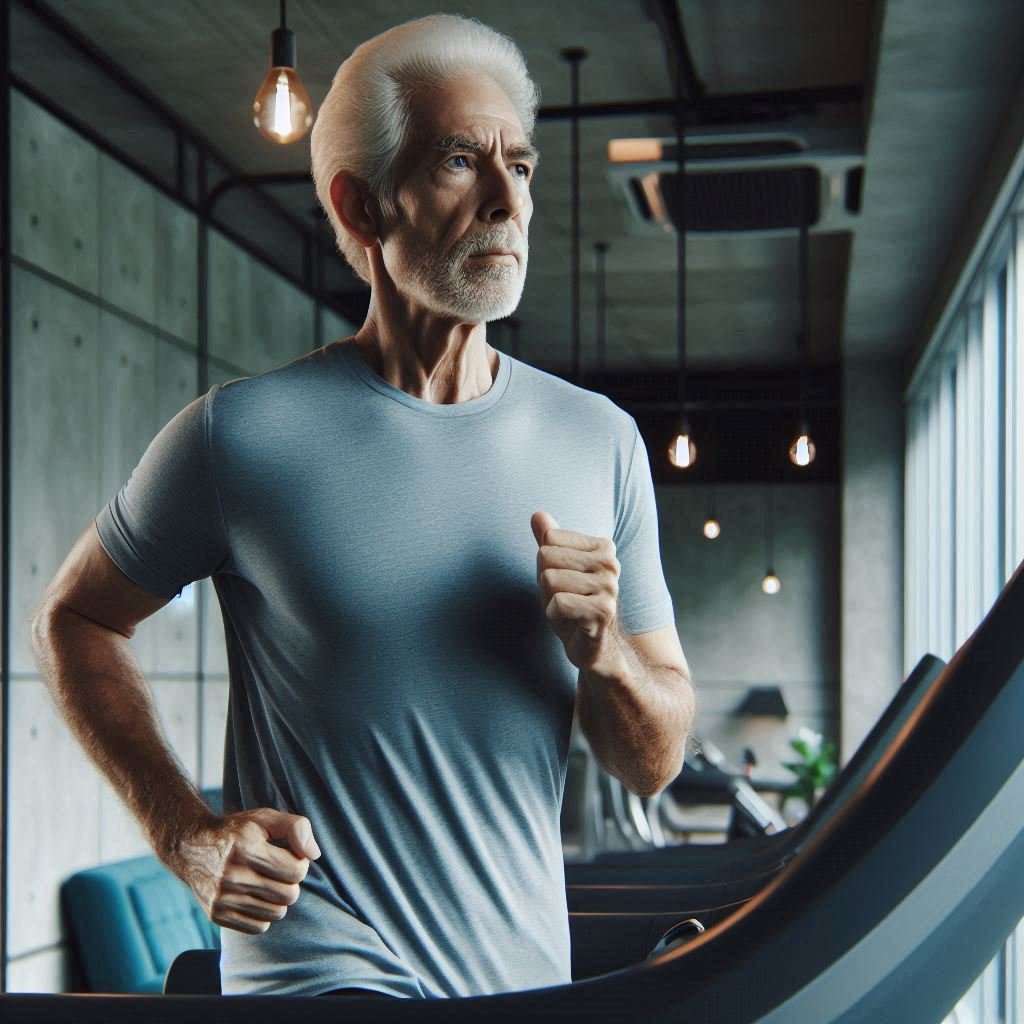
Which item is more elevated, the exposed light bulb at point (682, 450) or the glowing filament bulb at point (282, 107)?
the glowing filament bulb at point (282, 107)

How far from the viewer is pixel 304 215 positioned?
814cm

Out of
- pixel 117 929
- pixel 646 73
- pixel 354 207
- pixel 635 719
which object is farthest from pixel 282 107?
pixel 117 929

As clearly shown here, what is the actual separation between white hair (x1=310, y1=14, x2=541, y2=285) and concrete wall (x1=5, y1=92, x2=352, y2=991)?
379 centimetres

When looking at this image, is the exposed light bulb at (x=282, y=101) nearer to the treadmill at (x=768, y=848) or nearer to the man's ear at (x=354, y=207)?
the treadmill at (x=768, y=848)

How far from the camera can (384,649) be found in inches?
42.3

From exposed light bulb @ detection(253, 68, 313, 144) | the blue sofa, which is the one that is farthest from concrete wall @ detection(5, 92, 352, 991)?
exposed light bulb @ detection(253, 68, 313, 144)

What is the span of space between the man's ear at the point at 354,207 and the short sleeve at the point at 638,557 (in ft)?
0.98

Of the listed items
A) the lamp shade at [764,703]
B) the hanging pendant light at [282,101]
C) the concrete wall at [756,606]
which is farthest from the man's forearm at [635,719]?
the lamp shade at [764,703]

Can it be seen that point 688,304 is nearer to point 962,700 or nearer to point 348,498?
point 348,498

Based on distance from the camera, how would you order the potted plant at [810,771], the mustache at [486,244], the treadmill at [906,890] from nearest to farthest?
the treadmill at [906,890], the mustache at [486,244], the potted plant at [810,771]

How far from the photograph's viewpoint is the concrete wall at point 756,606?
12.2 m

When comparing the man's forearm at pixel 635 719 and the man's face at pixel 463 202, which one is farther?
the man's face at pixel 463 202

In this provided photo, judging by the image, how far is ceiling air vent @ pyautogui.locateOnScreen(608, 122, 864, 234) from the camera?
16.8 ft

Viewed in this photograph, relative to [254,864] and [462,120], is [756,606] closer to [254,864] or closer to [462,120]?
[462,120]
